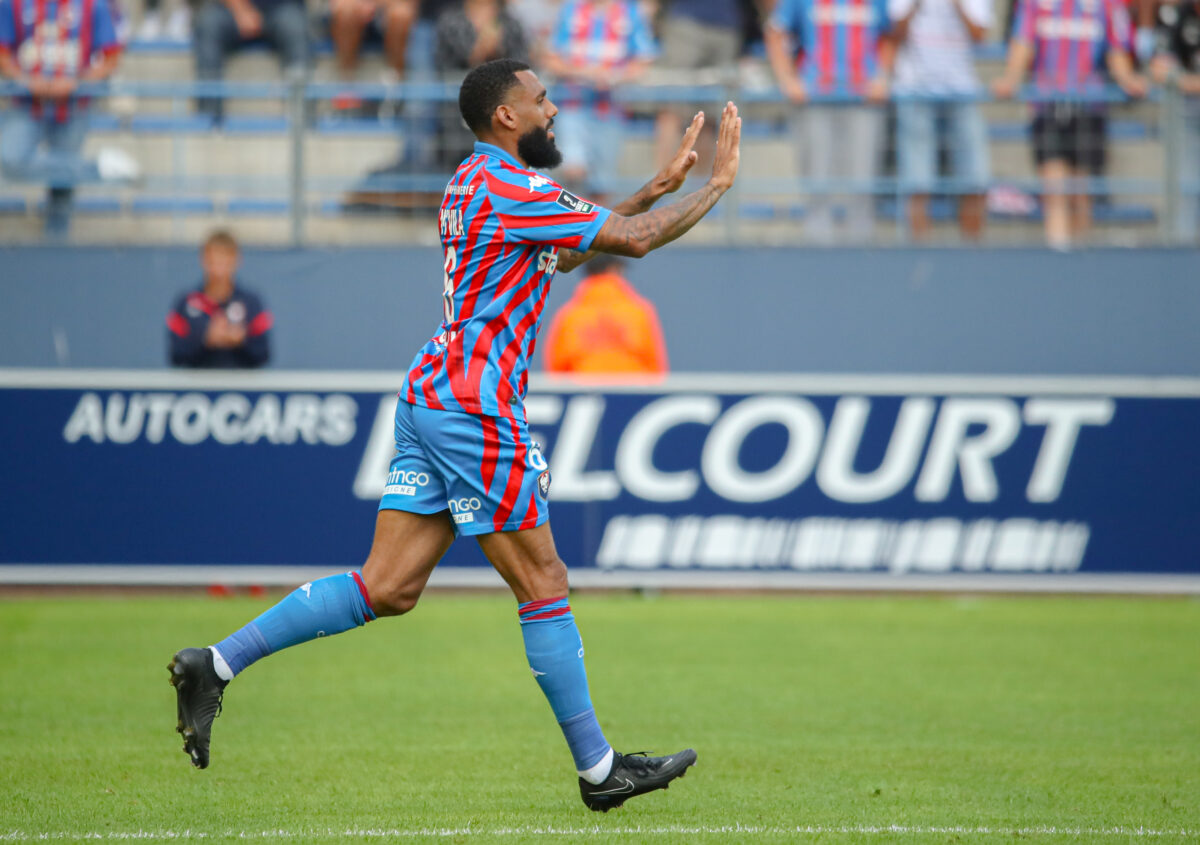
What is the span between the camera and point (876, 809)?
4.71 metres

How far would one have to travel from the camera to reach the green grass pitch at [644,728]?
4570mm

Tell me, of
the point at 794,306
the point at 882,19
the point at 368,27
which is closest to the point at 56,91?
the point at 368,27

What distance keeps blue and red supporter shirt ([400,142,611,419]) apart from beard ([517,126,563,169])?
5 centimetres

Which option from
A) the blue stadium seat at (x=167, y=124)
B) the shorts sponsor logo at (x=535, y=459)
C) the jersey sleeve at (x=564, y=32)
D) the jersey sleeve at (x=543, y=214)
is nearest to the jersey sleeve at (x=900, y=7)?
the jersey sleeve at (x=564, y=32)

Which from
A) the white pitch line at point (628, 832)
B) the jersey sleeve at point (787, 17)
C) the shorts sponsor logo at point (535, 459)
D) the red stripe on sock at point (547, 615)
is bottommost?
the white pitch line at point (628, 832)

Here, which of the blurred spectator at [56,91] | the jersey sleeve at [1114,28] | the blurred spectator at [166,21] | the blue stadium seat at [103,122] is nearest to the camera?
the blurred spectator at [56,91]

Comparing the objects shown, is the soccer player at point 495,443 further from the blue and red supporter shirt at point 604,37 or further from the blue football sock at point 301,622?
the blue and red supporter shirt at point 604,37

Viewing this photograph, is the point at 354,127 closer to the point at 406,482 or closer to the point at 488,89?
the point at 488,89

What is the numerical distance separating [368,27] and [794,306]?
4.63 metres

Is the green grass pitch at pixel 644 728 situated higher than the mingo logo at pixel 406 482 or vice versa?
the mingo logo at pixel 406 482

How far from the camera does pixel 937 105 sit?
11.6 meters

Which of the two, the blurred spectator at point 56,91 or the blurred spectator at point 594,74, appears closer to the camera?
the blurred spectator at point 56,91

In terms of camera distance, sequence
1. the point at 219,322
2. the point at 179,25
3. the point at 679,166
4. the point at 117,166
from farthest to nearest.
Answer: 1. the point at 179,25
2. the point at 117,166
3. the point at 219,322
4. the point at 679,166

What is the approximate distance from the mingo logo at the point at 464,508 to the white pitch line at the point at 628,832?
93 cm
